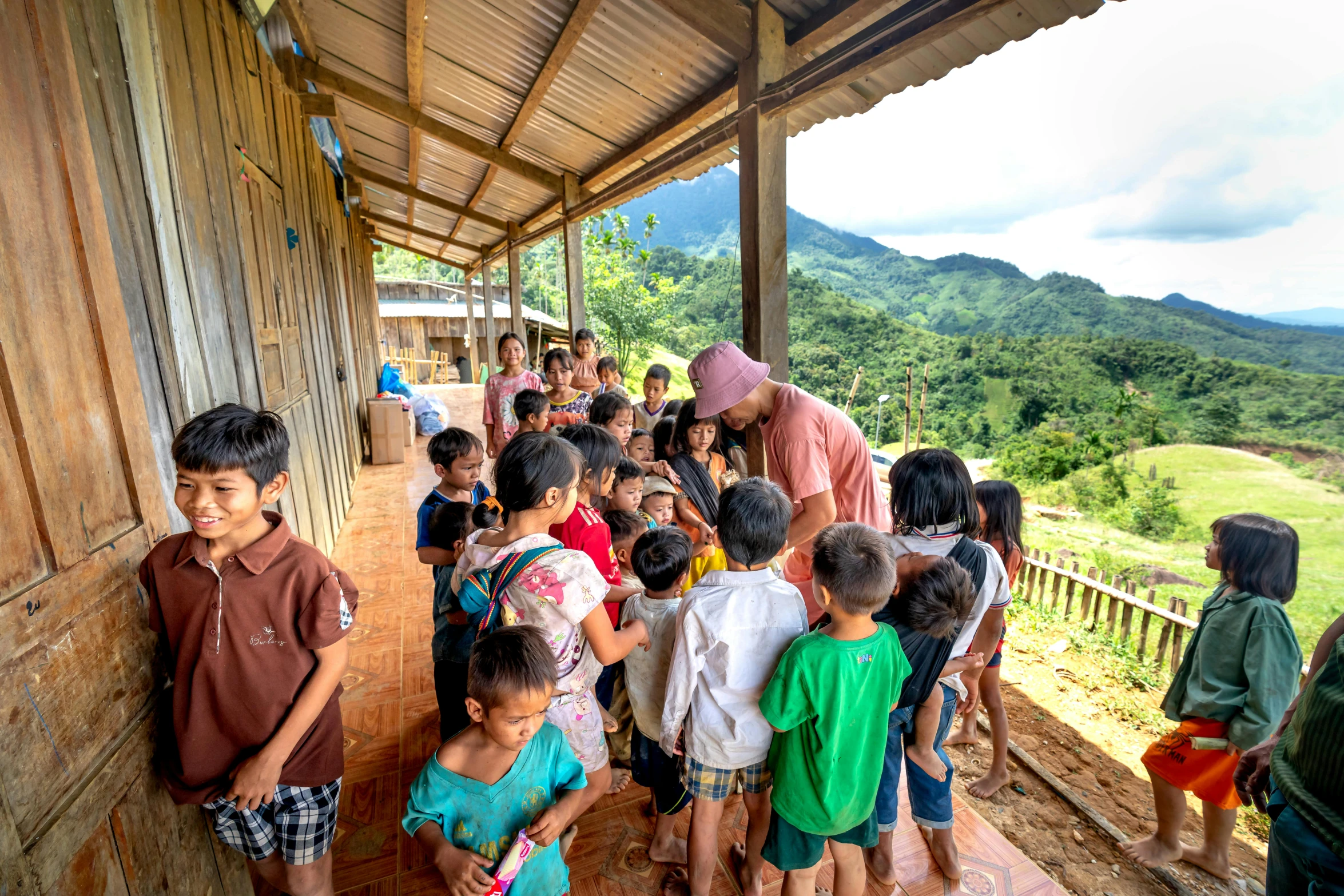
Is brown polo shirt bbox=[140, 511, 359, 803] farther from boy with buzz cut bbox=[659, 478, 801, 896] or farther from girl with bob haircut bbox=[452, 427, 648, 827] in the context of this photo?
boy with buzz cut bbox=[659, 478, 801, 896]

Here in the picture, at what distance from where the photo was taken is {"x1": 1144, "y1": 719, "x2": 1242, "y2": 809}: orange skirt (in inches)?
76.3

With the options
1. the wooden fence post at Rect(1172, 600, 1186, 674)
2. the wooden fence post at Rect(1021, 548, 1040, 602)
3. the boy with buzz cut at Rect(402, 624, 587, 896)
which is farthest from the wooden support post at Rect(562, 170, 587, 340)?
the wooden fence post at Rect(1172, 600, 1186, 674)

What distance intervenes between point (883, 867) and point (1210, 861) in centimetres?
147

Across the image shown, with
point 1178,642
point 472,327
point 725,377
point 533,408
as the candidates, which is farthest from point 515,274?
point 1178,642

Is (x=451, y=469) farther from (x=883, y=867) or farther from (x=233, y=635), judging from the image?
(x=883, y=867)

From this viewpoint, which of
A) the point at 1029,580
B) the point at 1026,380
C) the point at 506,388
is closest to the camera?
the point at 506,388

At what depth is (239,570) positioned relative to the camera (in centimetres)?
119

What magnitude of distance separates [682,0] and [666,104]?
4.22 feet

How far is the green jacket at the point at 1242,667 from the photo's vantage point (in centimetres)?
176

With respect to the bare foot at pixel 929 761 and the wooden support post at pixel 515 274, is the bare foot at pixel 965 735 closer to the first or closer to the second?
the bare foot at pixel 929 761

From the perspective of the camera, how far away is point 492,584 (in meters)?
1.40

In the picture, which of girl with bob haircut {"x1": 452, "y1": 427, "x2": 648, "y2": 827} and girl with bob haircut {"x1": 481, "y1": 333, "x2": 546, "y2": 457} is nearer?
girl with bob haircut {"x1": 452, "y1": 427, "x2": 648, "y2": 827}

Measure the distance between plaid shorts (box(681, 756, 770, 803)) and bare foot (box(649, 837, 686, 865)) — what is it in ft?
1.35

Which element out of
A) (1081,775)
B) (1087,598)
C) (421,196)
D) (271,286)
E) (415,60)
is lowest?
(1081,775)
